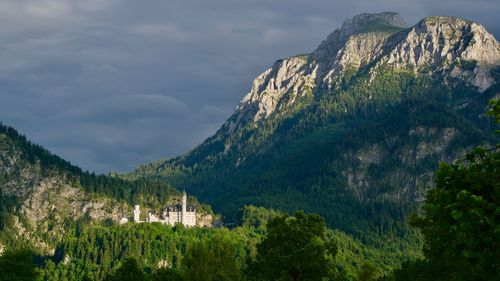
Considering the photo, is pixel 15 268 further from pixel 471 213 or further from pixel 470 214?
pixel 471 213

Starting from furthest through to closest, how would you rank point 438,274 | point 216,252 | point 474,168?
point 216,252 → point 438,274 → point 474,168

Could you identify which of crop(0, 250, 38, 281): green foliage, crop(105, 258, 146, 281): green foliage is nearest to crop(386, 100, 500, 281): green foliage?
crop(0, 250, 38, 281): green foliage

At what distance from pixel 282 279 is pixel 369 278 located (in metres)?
61.2

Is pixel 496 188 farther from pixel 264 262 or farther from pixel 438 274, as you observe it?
pixel 264 262

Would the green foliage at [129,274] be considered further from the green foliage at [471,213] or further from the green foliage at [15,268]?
the green foliage at [471,213]

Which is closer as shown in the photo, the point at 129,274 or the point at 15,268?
the point at 15,268

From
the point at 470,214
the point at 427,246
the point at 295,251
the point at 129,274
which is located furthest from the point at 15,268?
the point at 470,214

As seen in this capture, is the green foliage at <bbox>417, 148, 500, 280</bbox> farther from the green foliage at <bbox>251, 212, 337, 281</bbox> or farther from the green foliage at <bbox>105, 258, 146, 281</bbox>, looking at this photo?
the green foliage at <bbox>105, 258, 146, 281</bbox>

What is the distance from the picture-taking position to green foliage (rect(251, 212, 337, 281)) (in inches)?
3757

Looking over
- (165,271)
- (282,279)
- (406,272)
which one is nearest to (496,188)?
(282,279)

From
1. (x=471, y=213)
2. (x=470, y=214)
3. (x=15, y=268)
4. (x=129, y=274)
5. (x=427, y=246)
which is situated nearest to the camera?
(x=471, y=213)

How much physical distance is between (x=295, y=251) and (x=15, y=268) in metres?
55.6

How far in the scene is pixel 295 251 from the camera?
96.4m

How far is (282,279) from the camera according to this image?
93.2 m
